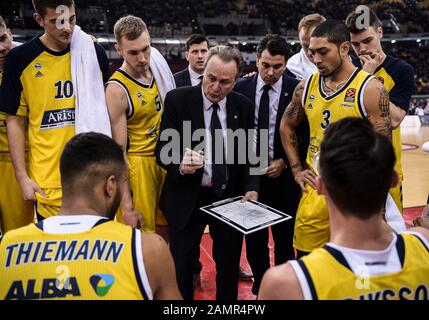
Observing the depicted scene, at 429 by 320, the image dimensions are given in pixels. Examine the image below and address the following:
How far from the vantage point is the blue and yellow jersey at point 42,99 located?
9.40 feet

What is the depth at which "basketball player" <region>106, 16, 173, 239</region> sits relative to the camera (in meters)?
3.10

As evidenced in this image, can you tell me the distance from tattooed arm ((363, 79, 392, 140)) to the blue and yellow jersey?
6.21 feet

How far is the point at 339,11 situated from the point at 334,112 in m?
28.3

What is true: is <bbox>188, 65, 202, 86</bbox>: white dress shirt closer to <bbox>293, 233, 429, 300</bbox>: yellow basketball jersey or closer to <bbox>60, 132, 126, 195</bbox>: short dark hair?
<bbox>60, 132, 126, 195</bbox>: short dark hair

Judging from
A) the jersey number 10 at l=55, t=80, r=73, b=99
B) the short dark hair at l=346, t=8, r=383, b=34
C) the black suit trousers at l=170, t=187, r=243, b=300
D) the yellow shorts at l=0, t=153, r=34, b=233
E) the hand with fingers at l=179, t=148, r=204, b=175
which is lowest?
the black suit trousers at l=170, t=187, r=243, b=300

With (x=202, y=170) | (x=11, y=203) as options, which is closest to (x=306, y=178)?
(x=202, y=170)

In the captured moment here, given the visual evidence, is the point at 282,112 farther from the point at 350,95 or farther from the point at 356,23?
the point at 356,23

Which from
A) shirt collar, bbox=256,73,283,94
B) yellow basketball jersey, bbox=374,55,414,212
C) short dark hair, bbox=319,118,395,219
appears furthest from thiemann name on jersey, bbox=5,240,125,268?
A: yellow basketball jersey, bbox=374,55,414,212

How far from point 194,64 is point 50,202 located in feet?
6.59

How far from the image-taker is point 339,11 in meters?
28.5

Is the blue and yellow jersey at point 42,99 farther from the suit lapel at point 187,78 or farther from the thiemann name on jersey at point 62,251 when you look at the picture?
the thiemann name on jersey at point 62,251

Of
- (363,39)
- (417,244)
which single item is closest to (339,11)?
(363,39)

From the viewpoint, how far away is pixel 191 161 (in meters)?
2.66

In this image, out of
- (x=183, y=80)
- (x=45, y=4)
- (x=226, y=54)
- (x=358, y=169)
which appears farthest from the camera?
(x=183, y=80)
